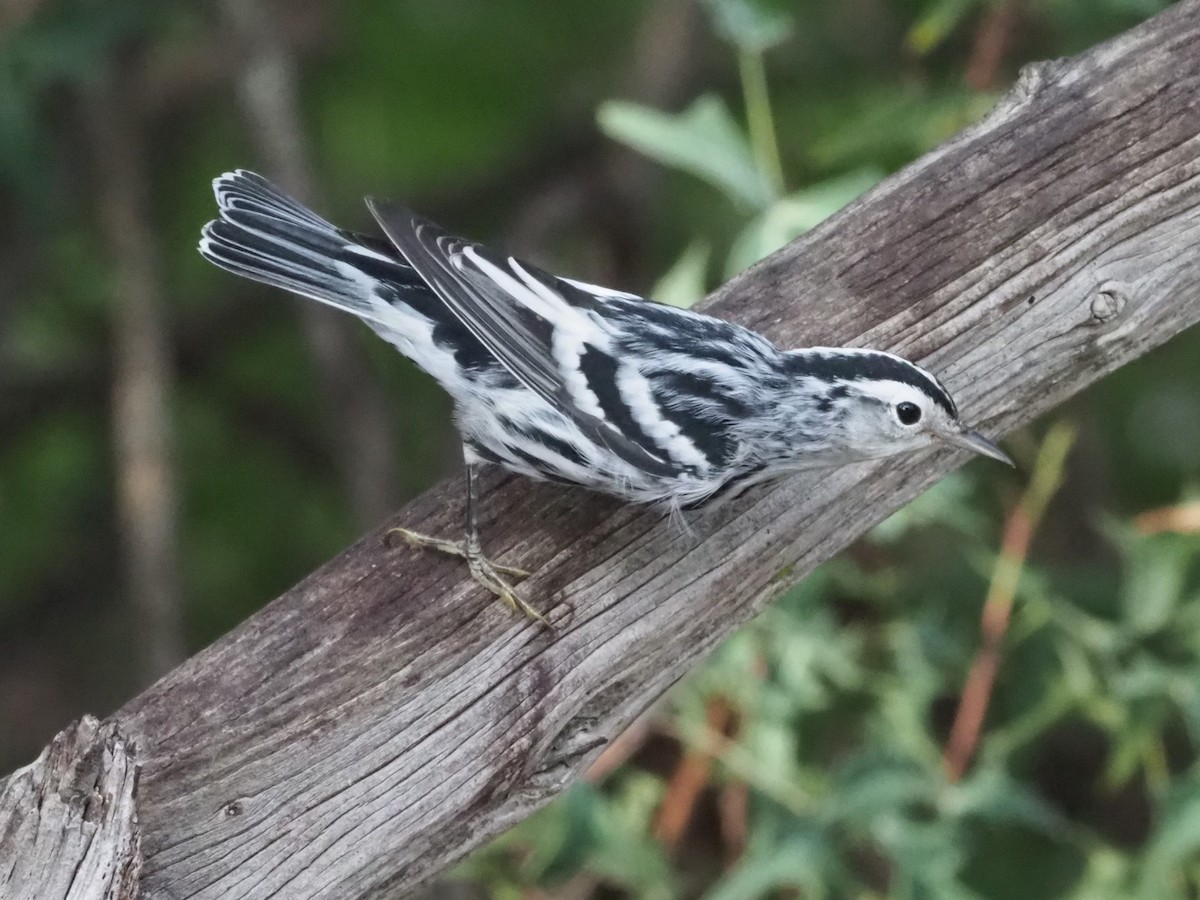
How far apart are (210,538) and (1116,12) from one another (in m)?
3.55

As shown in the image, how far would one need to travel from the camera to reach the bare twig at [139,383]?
14.3 ft

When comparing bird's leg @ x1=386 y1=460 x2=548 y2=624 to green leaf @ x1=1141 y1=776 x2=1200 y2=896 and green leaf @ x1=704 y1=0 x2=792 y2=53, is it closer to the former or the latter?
green leaf @ x1=704 y1=0 x2=792 y2=53

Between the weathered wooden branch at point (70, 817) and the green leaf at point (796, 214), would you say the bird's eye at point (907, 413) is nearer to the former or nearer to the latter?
the green leaf at point (796, 214)

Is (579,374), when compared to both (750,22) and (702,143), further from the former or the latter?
(750,22)

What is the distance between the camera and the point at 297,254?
105 inches

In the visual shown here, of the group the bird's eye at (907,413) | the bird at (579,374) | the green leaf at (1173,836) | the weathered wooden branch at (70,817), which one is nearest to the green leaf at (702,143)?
the bird at (579,374)

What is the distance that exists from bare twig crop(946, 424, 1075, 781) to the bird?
51 cm

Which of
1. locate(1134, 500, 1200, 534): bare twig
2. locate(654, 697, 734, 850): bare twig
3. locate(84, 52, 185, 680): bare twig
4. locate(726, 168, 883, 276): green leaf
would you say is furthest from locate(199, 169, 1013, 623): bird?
locate(84, 52, 185, 680): bare twig

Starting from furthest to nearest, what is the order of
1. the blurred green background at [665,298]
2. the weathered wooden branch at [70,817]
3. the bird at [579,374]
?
Answer: the blurred green background at [665,298]
the bird at [579,374]
the weathered wooden branch at [70,817]

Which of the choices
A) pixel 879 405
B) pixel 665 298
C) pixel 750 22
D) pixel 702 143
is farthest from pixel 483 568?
pixel 750 22

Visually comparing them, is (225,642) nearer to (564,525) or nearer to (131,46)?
(564,525)

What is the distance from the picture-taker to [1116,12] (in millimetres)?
3023

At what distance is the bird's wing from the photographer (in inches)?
97.0

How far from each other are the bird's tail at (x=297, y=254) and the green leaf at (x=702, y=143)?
51cm
